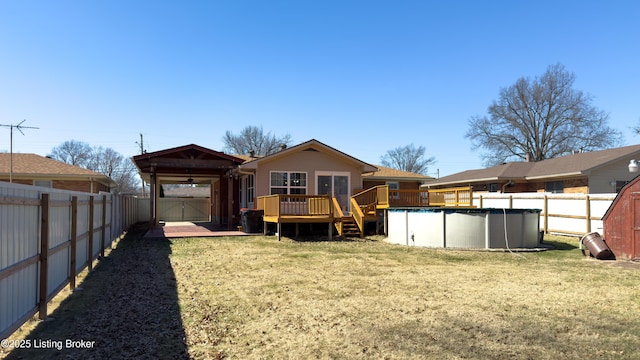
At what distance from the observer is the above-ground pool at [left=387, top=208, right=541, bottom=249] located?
40.6ft

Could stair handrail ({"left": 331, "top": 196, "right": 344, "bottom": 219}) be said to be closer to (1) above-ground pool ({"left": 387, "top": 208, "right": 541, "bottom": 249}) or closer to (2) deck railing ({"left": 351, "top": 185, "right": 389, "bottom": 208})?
(2) deck railing ({"left": 351, "top": 185, "right": 389, "bottom": 208})

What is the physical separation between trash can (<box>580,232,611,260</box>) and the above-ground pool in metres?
1.84

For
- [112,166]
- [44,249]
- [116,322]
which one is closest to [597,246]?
[116,322]

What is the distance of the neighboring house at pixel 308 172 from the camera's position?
17.6 m

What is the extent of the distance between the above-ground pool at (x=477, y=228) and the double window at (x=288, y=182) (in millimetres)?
6368

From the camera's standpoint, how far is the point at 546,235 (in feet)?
52.5

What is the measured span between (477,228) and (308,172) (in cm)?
803

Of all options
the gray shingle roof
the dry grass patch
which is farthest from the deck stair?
the gray shingle roof

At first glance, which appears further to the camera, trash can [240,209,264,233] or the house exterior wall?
the house exterior wall

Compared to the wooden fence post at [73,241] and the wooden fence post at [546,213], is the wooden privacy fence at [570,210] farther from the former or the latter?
the wooden fence post at [73,241]

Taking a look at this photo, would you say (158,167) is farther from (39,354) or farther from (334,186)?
(39,354)

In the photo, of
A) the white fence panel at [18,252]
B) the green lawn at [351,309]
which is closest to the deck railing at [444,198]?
the green lawn at [351,309]

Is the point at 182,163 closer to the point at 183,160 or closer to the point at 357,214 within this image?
the point at 183,160

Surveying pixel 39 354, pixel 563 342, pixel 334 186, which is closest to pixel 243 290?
pixel 39 354
